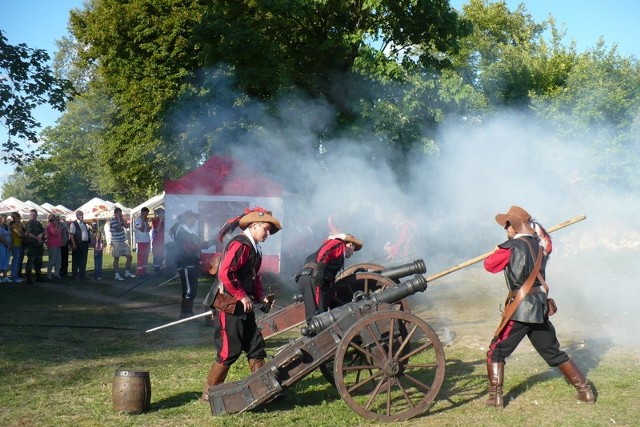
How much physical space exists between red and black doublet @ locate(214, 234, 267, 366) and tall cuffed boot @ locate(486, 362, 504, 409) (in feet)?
5.55

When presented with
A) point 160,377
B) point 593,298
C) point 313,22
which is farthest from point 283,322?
point 313,22

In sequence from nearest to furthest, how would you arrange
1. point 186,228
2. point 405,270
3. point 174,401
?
point 174,401, point 405,270, point 186,228

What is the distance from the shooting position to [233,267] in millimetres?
4996

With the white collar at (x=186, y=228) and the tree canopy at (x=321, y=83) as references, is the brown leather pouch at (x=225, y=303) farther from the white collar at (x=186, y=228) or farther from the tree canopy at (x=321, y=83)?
the tree canopy at (x=321, y=83)

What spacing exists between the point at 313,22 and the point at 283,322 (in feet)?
31.1

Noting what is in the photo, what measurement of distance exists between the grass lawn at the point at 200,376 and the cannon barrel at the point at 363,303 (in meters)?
0.63

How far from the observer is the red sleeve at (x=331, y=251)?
21.2 feet

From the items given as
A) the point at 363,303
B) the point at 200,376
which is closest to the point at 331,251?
the point at 363,303

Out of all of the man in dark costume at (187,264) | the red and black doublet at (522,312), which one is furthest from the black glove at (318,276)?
the man in dark costume at (187,264)

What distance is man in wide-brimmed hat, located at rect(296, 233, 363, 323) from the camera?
20.7ft

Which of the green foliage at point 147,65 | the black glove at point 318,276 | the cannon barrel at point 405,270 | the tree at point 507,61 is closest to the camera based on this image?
the cannon barrel at point 405,270

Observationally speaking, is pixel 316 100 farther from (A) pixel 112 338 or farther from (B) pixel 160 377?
(B) pixel 160 377

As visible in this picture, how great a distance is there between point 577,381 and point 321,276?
2326 millimetres

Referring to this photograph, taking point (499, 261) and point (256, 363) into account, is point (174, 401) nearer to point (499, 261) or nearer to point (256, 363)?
point (256, 363)
